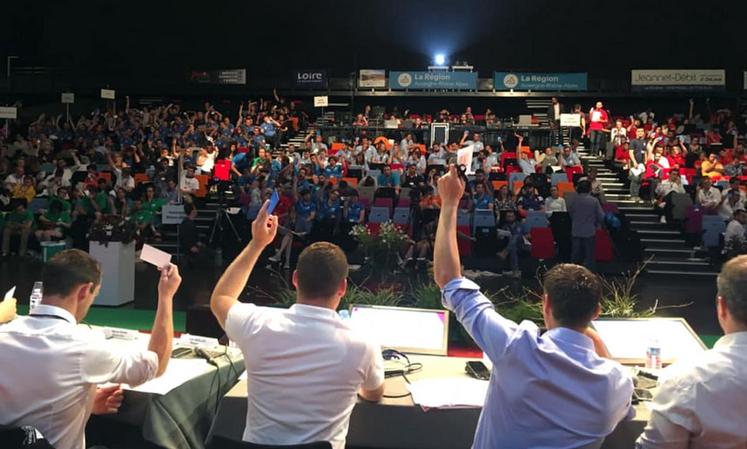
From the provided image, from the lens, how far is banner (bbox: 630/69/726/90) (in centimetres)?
1994

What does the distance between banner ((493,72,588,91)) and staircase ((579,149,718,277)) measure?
6.38 metres

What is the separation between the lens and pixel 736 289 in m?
1.88

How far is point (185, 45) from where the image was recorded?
23.4 m

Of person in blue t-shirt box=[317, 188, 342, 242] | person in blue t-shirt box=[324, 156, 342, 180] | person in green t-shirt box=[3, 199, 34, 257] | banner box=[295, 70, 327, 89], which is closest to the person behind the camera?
person in blue t-shirt box=[317, 188, 342, 242]

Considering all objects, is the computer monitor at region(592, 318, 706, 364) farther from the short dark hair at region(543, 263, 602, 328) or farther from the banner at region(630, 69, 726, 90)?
the banner at region(630, 69, 726, 90)

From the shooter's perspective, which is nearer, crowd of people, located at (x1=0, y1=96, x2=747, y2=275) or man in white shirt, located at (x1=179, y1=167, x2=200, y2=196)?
crowd of people, located at (x1=0, y1=96, x2=747, y2=275)

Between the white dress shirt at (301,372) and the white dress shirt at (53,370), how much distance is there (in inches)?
17.3

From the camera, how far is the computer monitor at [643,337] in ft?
10.3

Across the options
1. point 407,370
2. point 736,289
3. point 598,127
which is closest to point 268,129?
point 598,127

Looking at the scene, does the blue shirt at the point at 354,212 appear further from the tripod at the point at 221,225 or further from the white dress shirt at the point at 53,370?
the white dress shirt at the point at 53,370

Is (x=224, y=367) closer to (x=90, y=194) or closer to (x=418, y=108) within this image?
(x=90, y=194)

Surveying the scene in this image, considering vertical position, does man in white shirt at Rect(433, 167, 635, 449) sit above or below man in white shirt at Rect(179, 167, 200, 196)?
below

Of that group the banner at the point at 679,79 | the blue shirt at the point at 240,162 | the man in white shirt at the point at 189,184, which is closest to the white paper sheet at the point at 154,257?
the man in white shirt at the point at 189,184

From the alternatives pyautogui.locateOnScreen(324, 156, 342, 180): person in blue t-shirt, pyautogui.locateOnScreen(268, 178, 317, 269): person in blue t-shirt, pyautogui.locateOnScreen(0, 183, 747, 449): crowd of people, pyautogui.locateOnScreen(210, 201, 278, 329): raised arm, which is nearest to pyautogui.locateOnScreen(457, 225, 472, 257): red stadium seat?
pyautogui.locateOnScreen(268, 178, 317, 269): person in blue t-shirt
